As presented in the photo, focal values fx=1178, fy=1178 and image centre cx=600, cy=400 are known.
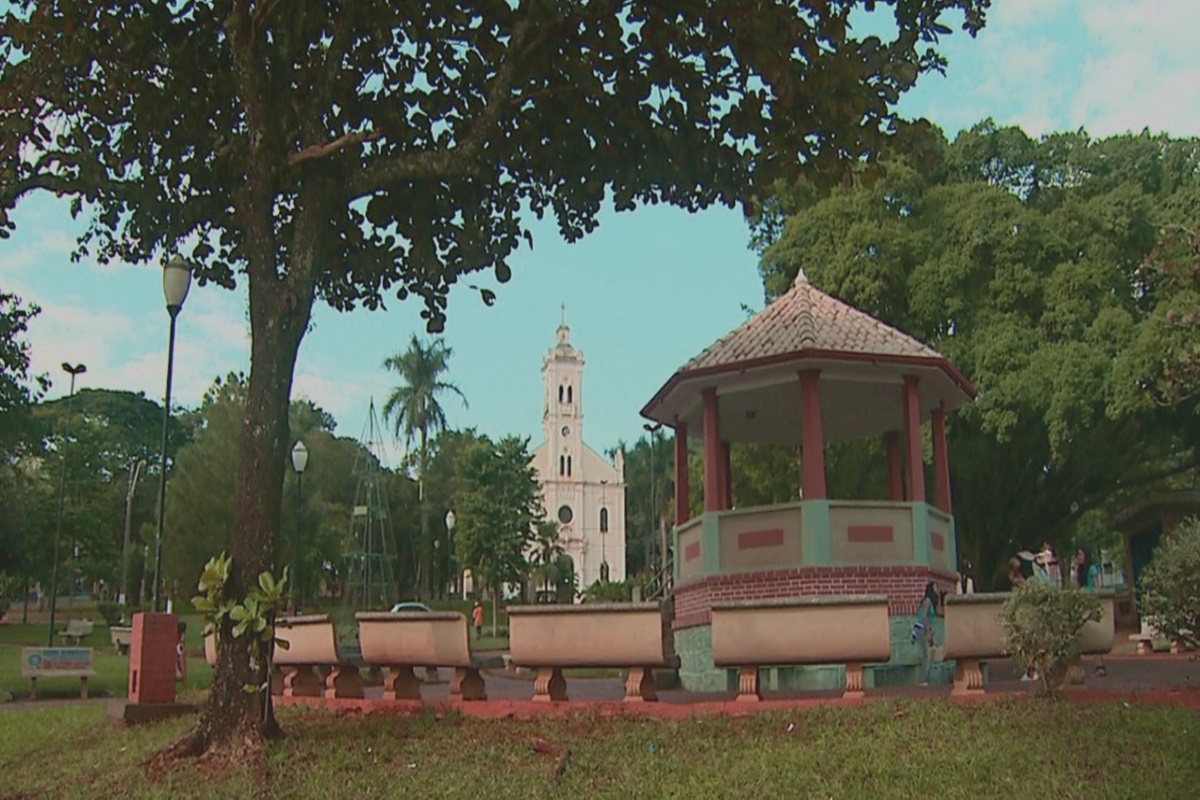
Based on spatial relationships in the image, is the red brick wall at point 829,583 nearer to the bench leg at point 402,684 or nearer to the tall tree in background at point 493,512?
the bench leg at point 402,684

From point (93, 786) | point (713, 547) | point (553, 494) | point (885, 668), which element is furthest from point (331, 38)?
point (553, 494)

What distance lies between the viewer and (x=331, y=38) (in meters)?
10.4

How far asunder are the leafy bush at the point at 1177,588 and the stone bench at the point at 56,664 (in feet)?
49.6

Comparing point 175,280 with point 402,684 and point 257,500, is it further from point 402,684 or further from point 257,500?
point 402,684

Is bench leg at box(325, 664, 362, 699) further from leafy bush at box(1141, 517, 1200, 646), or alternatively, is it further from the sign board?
the sign board

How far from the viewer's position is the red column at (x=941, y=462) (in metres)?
17.7

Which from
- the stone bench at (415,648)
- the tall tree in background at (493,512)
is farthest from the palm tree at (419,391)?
the stone bench at (415,648)

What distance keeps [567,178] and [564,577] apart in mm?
61975

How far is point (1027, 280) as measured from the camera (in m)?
25.2

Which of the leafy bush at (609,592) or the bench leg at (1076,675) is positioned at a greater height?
the leafy bush at (609,592)

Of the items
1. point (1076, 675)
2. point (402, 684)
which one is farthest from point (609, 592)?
point (1076, 675)

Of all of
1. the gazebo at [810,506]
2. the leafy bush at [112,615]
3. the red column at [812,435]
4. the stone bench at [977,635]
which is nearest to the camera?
the stone bench at [977,635]

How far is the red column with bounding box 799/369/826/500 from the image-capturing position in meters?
15.2

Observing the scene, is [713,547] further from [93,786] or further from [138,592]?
[138,592]
